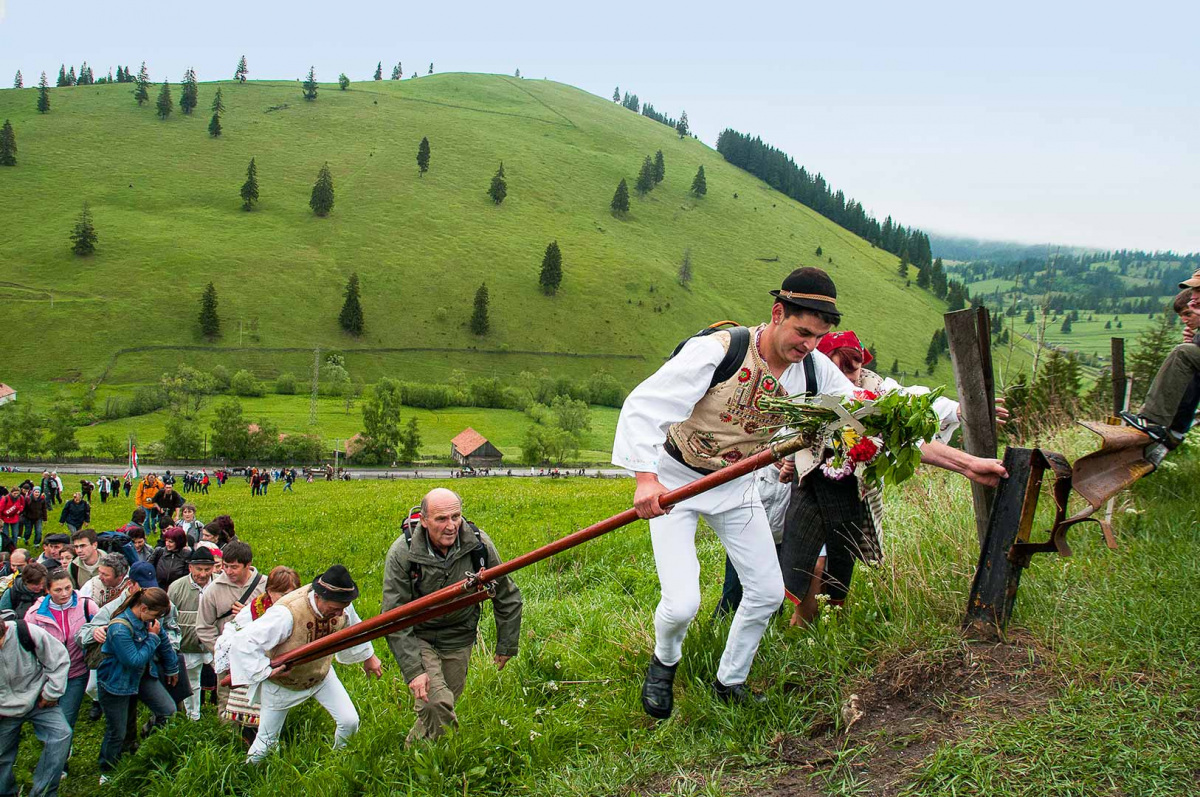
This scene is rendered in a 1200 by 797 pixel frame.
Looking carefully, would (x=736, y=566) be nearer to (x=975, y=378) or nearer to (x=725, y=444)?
(x=725, y=444)

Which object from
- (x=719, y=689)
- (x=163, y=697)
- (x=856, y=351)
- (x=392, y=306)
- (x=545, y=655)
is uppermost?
(x=856, y=351)

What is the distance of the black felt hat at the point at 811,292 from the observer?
4492mm

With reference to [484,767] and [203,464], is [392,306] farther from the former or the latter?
[484,767]

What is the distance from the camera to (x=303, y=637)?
6.28 meters

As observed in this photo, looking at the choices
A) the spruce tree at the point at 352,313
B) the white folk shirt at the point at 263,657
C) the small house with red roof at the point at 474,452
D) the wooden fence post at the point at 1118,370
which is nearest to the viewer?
the white folk shirt at the point at 263,657

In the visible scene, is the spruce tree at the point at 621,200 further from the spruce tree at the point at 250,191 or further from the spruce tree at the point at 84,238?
the spruce tree at the point at 84,238

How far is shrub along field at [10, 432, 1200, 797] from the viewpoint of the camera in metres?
3.66

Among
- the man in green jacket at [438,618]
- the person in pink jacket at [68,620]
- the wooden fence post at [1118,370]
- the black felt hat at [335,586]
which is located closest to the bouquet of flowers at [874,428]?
the man in green jacket at [438,618]

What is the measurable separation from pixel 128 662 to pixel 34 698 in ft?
2.51

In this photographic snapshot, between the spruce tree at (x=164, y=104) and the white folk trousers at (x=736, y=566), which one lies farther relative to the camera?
the spruce tree at (x=164, y=104)

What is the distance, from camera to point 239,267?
118438mm

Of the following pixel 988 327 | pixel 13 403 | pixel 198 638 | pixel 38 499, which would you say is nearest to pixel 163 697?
pixel 198 638

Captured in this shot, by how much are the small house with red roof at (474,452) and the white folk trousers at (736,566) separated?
286ft

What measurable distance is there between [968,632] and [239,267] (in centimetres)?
12864
